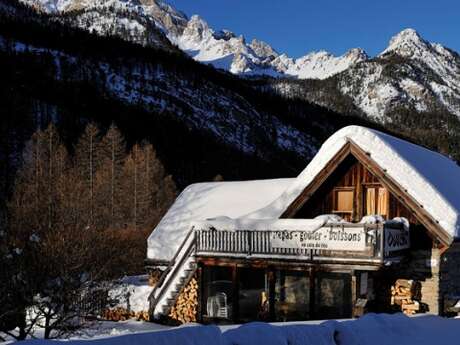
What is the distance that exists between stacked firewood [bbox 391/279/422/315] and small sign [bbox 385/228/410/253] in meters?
1.14

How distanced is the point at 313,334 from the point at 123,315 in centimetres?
1445

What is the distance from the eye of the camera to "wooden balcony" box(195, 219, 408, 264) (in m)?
14.6

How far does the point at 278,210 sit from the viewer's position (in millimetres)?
19203

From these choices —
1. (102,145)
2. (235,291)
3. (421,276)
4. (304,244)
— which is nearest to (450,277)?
(421,276)

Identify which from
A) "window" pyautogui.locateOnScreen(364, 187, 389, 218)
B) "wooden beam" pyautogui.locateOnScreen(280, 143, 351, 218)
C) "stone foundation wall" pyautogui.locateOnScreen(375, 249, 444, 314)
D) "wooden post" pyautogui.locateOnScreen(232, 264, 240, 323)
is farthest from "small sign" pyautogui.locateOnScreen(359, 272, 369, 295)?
"wooden post" pyautogui.locateOnScreen(232, 264, 240, 323)

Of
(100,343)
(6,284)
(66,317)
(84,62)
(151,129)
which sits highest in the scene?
(84,62)

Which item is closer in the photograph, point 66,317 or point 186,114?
point 66,317

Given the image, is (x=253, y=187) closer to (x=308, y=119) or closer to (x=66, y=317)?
(x=66, y=317)

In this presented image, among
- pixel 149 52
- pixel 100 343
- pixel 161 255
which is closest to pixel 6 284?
pixel 161 255

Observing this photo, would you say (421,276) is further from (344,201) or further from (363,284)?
(344,201)

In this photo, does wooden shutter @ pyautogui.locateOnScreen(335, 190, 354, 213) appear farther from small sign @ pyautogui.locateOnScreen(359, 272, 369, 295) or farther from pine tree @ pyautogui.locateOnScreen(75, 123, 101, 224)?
pine tree @ pyautogui.locateOnScreen(75, 123, 101, 224)

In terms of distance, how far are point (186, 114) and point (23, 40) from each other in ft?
143

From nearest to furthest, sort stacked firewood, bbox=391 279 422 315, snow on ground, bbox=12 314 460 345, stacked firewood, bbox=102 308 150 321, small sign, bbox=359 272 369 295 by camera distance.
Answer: snow on ground, bbox=12 314 460 345 → small sign, bbox=359 272 369 295 → stacked firewood, bbox=391 279 422 315 → stacked firewood, bbox=102 308 150 321

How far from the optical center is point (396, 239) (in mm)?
15109
